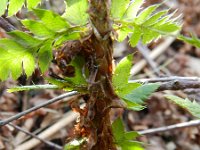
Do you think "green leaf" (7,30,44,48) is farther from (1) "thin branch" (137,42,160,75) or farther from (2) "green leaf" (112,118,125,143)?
(1) "thin branch" (137,42,160,75)

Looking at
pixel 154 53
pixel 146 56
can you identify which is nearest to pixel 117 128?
pixel 146 56

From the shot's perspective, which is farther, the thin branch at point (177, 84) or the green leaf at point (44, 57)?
the thin branch at point (177, 84)

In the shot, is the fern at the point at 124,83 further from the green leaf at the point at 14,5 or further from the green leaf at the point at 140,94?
the green leaf at the point at 14,5

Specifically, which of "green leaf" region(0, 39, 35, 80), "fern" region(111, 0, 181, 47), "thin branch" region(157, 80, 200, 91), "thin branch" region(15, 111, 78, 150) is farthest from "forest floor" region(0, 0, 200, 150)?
"fern" region(111, 0, 181, 47)

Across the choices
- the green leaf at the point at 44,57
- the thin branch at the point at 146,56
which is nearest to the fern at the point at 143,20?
the green leaf at the point at 44,57

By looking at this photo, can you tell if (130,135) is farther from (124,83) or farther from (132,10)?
(132,10)

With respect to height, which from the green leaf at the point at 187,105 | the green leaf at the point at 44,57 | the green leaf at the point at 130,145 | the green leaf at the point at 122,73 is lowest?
the green leaf at the point at 130,145
